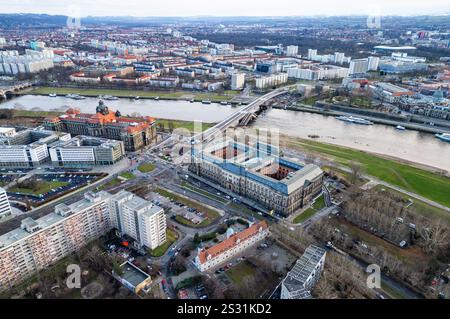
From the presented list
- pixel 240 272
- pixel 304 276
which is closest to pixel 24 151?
pixel 240 272

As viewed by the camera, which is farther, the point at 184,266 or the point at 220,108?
the point at 220,108

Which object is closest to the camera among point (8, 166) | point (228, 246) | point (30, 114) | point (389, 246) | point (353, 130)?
point (228, 246)

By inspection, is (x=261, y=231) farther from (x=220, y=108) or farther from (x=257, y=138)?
(x=220, y=108)

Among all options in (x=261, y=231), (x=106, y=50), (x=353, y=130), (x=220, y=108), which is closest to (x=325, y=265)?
(x=261, y=231)

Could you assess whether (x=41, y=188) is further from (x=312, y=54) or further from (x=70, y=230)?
(x=312, y=54)

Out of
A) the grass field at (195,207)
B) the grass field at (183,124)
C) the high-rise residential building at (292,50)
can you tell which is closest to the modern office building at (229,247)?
the grass field at (195,207)

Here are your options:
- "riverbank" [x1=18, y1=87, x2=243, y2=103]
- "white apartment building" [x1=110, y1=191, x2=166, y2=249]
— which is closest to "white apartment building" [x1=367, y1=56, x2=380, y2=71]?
"riverbank" [x1=18, y1=87, x2=243, y2=103]
